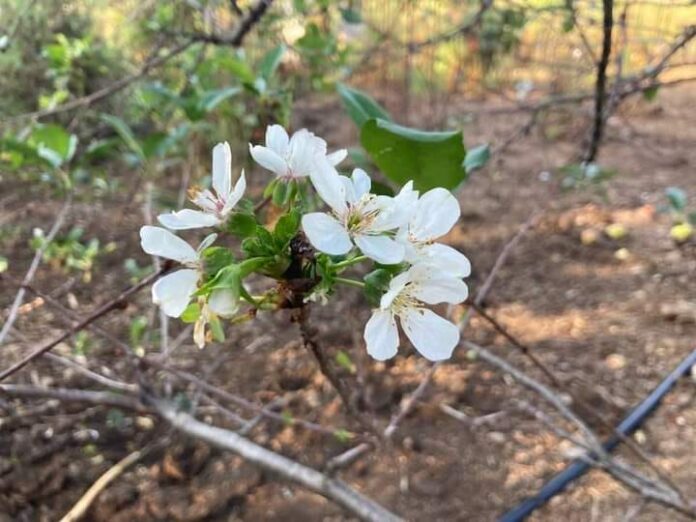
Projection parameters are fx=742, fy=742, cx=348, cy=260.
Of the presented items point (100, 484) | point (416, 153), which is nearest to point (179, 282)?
point (416, 153)

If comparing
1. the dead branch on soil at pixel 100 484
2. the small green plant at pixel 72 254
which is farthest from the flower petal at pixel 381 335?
the small green plant at pixel 72 254

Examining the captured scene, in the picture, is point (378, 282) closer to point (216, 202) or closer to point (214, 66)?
point (216, 202)

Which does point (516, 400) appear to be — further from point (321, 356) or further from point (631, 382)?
point (321, 356)

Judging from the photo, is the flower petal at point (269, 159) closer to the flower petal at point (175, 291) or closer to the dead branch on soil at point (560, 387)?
the flower petal at point (175, 291)

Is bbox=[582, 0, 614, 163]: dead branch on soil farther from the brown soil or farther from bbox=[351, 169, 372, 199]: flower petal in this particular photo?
bbox=[351, 169, 372, 199]: flower petal

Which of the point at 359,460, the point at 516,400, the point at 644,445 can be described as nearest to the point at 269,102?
the point at 359,460

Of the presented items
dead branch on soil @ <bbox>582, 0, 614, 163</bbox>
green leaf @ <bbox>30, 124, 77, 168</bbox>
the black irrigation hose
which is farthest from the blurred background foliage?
the black irrigation hose

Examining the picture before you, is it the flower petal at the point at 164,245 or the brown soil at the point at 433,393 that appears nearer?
the flower petal at the point at 164,245
